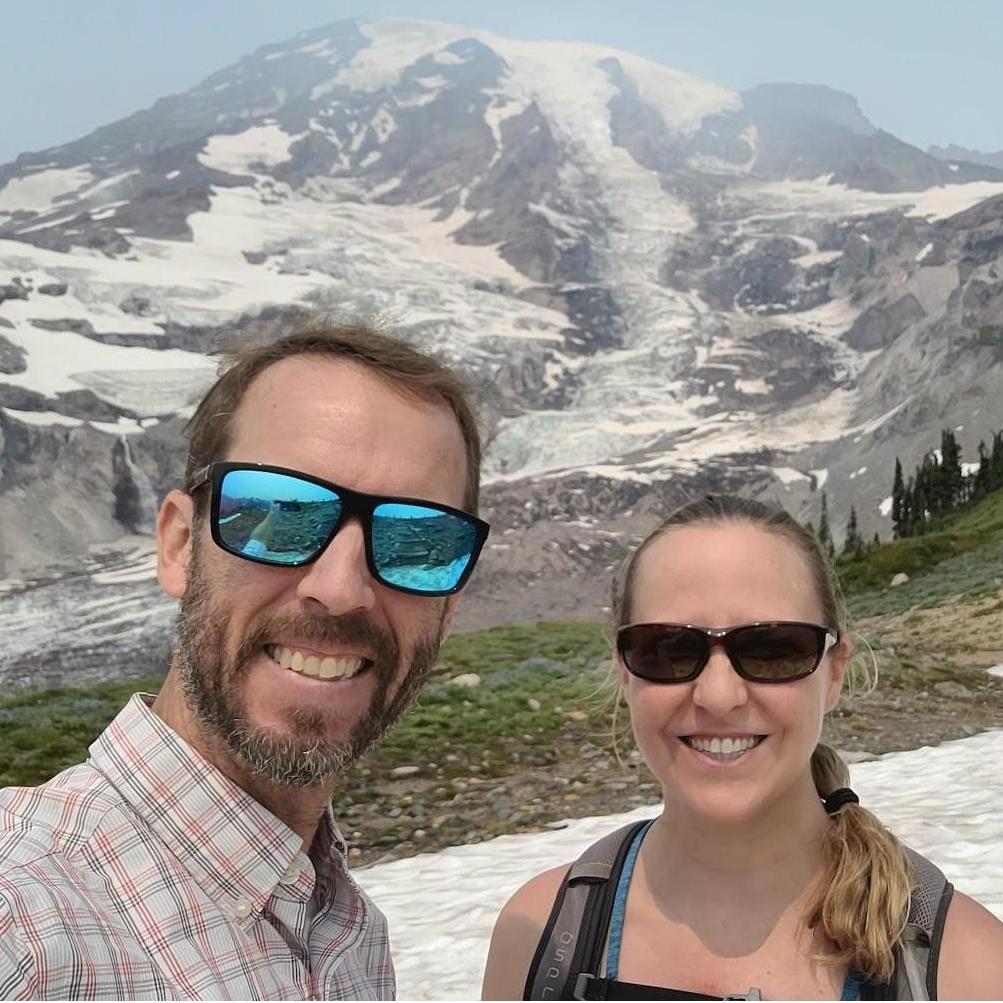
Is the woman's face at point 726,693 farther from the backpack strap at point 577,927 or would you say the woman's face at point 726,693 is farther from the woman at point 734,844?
the backpack strap at point 577,927

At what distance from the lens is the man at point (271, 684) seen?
63.4 inches

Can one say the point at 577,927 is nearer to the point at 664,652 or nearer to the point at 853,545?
the point at 664,652

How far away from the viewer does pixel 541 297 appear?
3627 inches

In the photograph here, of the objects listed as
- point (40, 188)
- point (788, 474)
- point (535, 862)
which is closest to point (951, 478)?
point (788, 474)

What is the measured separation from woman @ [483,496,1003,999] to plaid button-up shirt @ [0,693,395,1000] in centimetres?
55

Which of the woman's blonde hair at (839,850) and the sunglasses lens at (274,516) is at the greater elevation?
the sunglasses lens at (274,516)

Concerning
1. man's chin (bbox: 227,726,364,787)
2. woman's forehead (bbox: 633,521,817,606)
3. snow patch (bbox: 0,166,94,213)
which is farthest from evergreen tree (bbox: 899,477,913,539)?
snow patch (bbox: 0,166,94,213)

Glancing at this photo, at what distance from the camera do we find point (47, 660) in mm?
42594

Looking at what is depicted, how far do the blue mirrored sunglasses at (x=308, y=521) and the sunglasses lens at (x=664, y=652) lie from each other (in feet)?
1.96

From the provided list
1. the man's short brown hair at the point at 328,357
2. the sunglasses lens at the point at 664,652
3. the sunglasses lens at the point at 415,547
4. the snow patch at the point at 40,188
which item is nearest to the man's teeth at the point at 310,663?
the sunglasses lens at the point at 415,547

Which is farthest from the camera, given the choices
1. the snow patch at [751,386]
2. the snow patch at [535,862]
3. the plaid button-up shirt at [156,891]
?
the snow patch at [751,386]

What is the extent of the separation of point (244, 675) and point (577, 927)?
3.42 feet

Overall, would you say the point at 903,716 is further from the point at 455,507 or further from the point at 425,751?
the point at 455,507

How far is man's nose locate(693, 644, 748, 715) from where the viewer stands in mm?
2252
